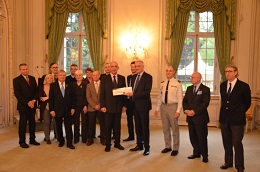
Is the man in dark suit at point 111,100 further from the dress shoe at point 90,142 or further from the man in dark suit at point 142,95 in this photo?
the dress shoe at point 90,142

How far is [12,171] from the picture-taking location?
151 inches

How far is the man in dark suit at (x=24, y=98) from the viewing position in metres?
4.93

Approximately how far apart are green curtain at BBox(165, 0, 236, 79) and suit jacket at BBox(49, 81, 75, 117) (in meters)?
3.23

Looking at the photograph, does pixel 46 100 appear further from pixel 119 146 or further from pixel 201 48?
pixel 201 48

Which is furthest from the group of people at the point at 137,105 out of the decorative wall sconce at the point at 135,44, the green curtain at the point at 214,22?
the green curtain at the point at 214,22

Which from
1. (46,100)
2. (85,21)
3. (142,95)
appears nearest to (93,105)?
(46,100)

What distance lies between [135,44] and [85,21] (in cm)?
149

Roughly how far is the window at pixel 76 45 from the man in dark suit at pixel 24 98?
9.28 feet

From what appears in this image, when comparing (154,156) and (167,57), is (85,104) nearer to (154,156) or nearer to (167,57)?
(154,156)

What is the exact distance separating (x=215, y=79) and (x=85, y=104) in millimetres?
3877

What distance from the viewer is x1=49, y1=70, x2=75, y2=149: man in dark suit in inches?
193

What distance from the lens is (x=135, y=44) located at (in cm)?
723

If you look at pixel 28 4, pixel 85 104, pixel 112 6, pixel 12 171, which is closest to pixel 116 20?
pixel 112 6

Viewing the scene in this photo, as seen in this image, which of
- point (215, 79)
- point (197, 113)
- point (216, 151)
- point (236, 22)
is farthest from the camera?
point (215, 79)
